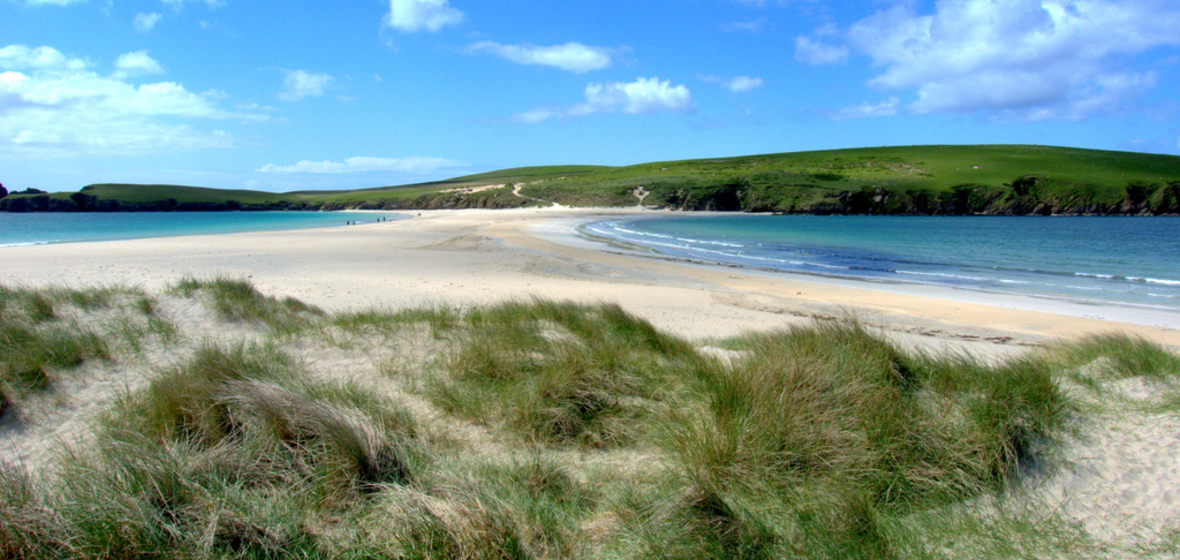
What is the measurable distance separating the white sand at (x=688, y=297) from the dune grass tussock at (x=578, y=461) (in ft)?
0.91

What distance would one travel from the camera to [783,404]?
3627 mm

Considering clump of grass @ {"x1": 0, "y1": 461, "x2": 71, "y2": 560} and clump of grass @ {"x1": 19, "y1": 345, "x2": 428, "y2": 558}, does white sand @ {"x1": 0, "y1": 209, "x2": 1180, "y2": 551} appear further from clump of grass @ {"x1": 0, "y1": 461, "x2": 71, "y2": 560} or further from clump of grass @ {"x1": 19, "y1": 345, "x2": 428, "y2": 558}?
clump of grass @ {"x1": 0, "y1": 461, "x2": 71, "y2": 560}

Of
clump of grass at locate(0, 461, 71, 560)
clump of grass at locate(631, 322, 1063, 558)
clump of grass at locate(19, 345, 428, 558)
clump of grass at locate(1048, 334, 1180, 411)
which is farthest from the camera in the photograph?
clump of grass at locate(1048, 334, 1180, 411)

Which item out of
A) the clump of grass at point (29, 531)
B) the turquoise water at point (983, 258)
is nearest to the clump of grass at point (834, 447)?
the clump of grass at point (29, 531)

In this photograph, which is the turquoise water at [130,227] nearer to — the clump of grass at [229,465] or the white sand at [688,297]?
the white sand at [688,297]

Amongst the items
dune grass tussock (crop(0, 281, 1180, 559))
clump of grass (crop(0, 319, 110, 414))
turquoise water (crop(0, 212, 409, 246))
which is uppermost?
turquoise water (crop(0, 212, 409, 246))

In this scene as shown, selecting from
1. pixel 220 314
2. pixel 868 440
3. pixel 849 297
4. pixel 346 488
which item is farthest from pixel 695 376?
pixel 849 297

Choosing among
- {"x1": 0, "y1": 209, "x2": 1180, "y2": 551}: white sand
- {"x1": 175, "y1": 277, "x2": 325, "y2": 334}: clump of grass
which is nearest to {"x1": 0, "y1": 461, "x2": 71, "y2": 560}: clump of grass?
{"x1": 0, "y1": 209, "x2": 1180, "y2": 551}: white sand

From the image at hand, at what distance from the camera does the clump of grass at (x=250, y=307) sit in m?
6.71

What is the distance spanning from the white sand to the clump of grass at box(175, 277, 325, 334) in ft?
1.76

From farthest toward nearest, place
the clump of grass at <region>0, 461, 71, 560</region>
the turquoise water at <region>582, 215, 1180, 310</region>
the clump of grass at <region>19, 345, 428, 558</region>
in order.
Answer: the turquoise water at <region>582, 215, 1180, 310</region>, the clump of grass at <region>19, 345, 428, 558</region>, the clump of grass at <region>0, 461, 71, 560</region>

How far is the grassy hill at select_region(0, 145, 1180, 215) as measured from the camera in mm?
72750

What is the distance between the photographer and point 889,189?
7738cm

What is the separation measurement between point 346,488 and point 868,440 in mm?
2851
